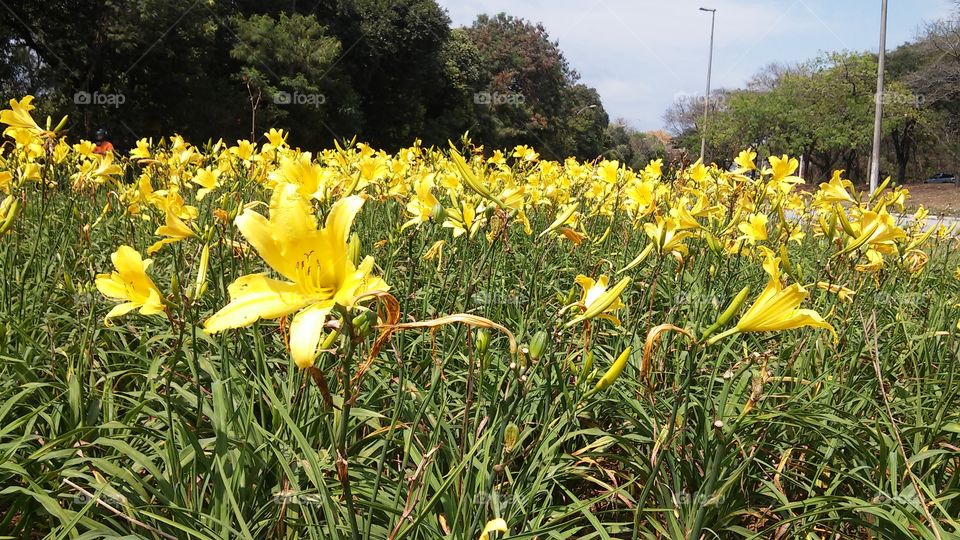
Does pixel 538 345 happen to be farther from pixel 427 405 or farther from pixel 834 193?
pixel 834 193

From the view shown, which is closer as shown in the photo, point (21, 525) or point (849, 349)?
point (21, 525)

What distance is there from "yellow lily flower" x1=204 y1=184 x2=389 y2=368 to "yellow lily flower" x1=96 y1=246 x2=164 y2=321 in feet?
1.55

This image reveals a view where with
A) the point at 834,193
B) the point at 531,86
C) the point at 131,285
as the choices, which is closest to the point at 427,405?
the point at 131,285

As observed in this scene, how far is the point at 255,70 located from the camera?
19.6m

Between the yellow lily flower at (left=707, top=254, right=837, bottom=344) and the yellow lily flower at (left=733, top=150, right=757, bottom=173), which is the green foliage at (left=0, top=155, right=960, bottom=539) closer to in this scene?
the yellow lily flower at (left=707, top=254, right=837, bottom=344)

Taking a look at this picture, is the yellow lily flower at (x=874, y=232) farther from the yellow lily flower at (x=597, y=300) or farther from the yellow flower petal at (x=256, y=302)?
the yellow flower petal at (x=256, y=302)

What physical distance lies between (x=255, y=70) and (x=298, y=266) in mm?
20853

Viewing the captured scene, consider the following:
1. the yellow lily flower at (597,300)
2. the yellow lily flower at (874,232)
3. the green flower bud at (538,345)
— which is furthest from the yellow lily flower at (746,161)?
the green flower bud at (538,345)

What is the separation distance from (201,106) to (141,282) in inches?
805

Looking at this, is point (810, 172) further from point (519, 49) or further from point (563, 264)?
point (563, 264)

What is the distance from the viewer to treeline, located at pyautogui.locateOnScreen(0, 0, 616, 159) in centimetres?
1706

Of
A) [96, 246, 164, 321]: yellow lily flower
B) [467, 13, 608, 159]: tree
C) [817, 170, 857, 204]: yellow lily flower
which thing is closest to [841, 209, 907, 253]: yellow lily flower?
[817, 170, 857, 204]: yellow lily flower

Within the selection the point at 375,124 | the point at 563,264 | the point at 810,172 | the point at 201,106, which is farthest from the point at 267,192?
the point at 810,172

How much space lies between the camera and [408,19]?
26.1 metres
